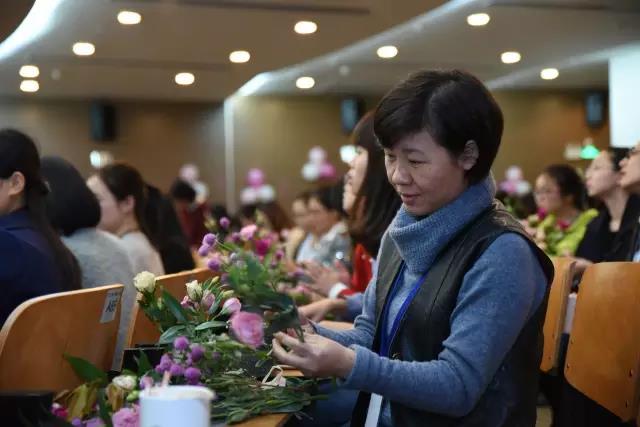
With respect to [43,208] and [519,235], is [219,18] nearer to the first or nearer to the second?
[43,208]

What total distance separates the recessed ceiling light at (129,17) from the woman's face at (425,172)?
17.8ft

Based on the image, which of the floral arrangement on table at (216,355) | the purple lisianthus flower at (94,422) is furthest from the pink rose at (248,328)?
the purple lisianthus flower at (94,422)

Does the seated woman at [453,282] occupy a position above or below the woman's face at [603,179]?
below

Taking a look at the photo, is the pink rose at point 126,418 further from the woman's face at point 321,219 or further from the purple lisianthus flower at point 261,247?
the woman's face at point 321,219

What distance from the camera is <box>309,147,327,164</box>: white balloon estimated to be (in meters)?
13.2

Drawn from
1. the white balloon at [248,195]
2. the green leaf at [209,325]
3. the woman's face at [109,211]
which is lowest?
the green leaf at [209,325]

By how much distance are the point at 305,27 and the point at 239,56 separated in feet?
5.32

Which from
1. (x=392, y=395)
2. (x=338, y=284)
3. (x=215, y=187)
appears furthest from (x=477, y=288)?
(x=215, y=187)

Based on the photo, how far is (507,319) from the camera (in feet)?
5.71

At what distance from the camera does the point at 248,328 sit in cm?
146

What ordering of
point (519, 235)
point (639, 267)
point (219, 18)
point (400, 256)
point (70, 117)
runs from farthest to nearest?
point (70, 117)
point (219, 18)
point (639, 267)
point (400, 256)
point (519, 235)

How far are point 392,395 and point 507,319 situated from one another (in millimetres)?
261

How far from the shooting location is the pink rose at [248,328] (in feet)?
4.79

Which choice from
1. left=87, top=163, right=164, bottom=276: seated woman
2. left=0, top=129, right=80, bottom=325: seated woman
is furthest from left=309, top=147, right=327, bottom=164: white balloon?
left=0, top=129, right=80, bottom=325: seated woman
